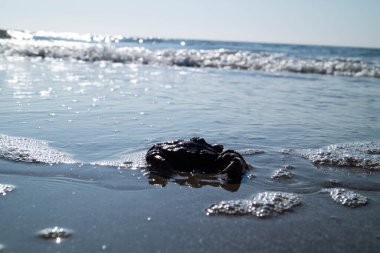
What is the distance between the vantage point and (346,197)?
3.94m

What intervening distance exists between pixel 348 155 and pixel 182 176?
2.25 meters

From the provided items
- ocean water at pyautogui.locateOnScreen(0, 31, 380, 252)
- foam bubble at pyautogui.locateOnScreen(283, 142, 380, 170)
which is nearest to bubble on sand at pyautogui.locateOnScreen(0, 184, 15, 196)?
ocean water at pyautogui.locateOnScreen(0, 31, 380, 252)

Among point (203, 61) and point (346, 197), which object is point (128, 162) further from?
point (203, 61)

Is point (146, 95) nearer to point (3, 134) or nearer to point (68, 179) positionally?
point (3, 134)

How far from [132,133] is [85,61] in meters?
15.4

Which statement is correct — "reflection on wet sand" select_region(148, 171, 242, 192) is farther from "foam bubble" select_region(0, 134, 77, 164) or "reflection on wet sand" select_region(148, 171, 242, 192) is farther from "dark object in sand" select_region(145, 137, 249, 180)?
"foam bubble" select_region(0, 134, 77, 164)

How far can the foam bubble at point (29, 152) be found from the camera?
468 cm

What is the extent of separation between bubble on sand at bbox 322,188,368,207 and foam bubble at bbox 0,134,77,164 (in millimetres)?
2753

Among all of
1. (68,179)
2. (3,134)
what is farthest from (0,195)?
(3,134)

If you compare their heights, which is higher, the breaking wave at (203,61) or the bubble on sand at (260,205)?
the breaking wave at (203,61)

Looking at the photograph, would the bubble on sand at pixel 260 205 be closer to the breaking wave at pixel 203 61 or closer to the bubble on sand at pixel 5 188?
the bubble on sand at pixel 5 188

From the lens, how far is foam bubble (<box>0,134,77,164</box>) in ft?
15.4

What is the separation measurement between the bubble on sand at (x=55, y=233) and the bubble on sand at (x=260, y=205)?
1143 mm

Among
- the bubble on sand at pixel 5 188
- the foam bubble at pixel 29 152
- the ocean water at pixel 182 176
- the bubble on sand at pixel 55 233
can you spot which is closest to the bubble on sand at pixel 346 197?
the ocean water at pixel 182 176
